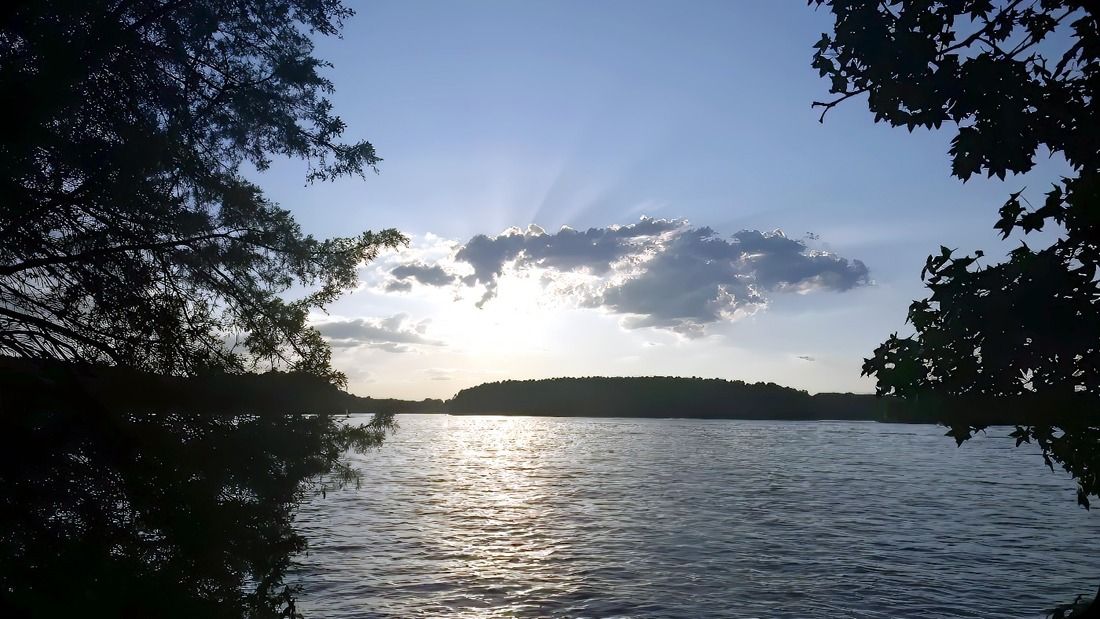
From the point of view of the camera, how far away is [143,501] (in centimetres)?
930

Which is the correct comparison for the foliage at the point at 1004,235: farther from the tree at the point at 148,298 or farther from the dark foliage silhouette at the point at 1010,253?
the tree at the point at 148,298

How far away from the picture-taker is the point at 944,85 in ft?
27.7

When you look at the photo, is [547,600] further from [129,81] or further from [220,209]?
[129,81]

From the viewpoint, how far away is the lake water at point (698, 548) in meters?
21.3

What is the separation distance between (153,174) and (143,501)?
14.3 ft

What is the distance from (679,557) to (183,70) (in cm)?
2365

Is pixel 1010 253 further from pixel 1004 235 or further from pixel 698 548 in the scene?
pixel 698 548

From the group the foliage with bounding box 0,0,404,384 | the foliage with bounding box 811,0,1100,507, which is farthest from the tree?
the foliage with bounding box 811,0,1100,507

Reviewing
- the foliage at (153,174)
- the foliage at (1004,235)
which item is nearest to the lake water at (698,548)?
the foliage at (153,174)

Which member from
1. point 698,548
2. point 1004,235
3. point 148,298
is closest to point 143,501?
point 148,298

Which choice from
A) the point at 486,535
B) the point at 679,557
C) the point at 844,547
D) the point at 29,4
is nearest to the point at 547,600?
the point at 679,557

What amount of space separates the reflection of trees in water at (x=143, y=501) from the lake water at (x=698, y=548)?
5.14ft

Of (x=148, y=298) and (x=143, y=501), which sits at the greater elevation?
(x=148, y=298)

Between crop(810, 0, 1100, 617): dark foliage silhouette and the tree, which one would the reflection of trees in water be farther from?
crop(810, 0, 1100, 617): dark foliage silhouette
